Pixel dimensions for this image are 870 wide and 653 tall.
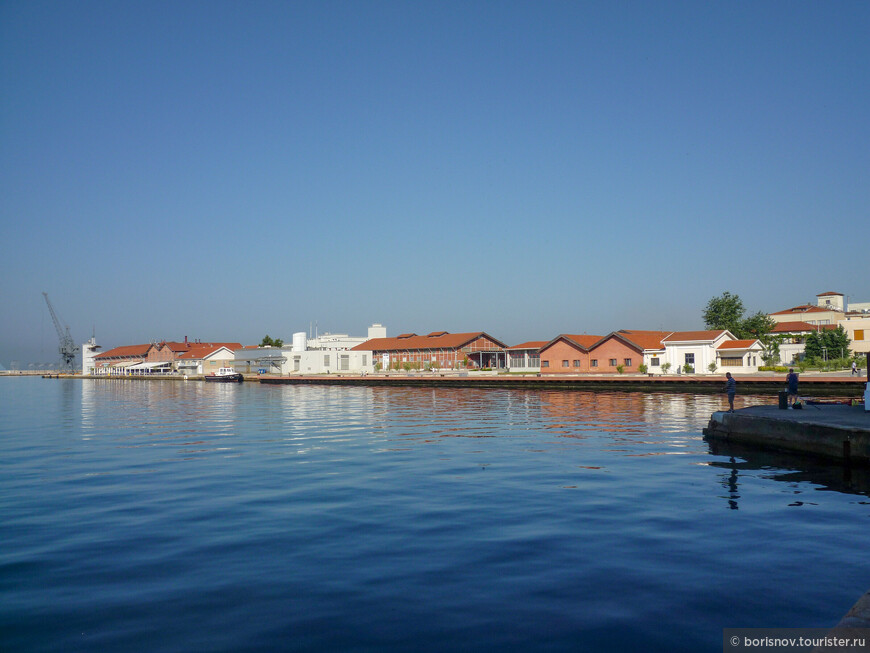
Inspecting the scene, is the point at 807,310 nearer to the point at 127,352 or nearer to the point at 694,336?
the point at 694,336

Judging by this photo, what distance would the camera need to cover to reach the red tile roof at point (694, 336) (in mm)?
77369

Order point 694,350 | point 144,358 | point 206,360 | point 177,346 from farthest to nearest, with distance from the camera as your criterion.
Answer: point 144,358 → point 177,346 → point 206,360 → point 694,350

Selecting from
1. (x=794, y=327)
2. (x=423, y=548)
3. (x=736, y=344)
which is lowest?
(x=423, y=548)

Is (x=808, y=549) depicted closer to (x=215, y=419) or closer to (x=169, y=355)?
(x=215, y=419)

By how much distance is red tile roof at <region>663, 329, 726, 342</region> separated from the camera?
7737 centimetres

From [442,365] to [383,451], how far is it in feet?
280

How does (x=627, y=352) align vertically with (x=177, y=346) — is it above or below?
below

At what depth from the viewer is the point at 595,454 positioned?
2322 centimetres

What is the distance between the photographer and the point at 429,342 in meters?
116

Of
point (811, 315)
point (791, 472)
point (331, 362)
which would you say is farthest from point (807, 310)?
point (791, 472)

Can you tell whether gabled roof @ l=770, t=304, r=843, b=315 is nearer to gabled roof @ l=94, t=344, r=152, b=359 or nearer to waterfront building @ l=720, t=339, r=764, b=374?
waterfront building @ l=720, t=339, r=764, b=374

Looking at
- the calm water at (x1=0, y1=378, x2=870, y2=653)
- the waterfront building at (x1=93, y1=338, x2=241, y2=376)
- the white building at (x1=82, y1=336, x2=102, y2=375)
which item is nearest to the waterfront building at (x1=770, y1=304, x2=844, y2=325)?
the waterfront building at (x1=93, y1=338, x2=241, y2=376)

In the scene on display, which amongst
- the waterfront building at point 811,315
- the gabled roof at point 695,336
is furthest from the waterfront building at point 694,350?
the waterfront building at point 811,315

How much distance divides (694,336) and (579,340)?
1482 centimetres
